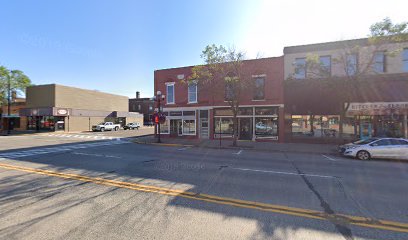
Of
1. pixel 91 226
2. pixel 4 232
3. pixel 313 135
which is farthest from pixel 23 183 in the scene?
pixel 313 135

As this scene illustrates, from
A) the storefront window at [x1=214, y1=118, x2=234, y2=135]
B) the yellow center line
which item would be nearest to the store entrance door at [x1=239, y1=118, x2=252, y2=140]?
the storefront window at [x1=214, y1=118, x2=234, y2=135]

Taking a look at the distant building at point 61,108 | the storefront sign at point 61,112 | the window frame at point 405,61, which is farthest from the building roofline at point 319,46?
the distant building at point 61,108

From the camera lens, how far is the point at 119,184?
649 centimetres

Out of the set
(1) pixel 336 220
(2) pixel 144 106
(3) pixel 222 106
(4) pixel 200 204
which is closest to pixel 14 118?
(2) pixel 144 106

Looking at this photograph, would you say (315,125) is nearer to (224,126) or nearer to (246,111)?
(246,111)

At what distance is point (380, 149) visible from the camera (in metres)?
11.7

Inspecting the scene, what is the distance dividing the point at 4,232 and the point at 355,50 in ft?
58.8

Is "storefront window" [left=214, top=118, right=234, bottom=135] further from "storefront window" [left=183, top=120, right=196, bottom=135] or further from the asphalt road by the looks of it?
the asphalt road

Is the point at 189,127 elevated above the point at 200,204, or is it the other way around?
the point at 189,127

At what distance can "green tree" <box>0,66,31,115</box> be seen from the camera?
33.5 m

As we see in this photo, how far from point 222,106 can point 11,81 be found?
1445 inches

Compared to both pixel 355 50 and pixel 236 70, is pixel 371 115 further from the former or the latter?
pixel 236 70

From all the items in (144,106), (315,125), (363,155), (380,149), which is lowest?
(363,155)

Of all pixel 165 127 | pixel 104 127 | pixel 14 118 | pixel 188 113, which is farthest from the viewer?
pixel 14 118
